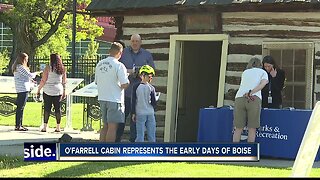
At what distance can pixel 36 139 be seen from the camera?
1472cm

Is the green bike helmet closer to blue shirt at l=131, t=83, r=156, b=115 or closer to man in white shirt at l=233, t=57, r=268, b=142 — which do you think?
blue shirt at l=131, t=83, r=156, b=115

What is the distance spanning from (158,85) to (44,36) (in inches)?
900

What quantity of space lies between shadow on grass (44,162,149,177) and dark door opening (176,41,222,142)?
4.53m

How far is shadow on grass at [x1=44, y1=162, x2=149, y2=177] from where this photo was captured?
10.0m

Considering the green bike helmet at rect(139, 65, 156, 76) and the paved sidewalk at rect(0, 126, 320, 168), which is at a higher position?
the green bike helmet at rect(139, 65, 156, 76)

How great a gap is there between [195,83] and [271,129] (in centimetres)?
381

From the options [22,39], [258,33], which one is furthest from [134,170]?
[22,39]

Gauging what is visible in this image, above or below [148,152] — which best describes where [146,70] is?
above

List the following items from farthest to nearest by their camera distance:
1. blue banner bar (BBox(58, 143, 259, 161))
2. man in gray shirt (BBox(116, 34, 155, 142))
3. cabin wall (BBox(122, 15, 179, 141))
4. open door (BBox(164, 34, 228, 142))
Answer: cabin wall (BBox(122, 15, 179, 141))
open door (BBox(164, 34, 228, 142))
man in gray shirt (BBox(116, 34, 155, 142))
blue banner bar (BBox(58, 143, 259, 161))

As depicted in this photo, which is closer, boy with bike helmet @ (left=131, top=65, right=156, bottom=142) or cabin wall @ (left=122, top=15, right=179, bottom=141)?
boy with bike helmet @ (left=131, top=65, right=156, bottom=142)

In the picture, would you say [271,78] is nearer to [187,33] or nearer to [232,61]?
[232,61]

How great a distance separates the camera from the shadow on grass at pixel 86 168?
10019 mm

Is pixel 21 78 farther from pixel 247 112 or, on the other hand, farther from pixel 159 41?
pixel 247 112

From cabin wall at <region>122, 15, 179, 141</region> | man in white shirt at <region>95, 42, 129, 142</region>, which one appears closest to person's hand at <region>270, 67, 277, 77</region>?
man in white shirt at <region>95, 42, 129, 142</region>
